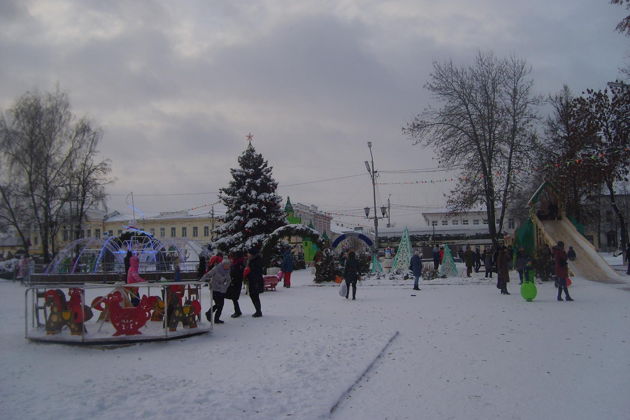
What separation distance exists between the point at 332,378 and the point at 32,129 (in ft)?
116

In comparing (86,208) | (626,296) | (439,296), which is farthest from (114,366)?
(86,208)

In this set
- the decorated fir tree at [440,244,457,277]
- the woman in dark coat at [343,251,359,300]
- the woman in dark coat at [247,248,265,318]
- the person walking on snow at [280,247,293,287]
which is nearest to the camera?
the woman in dark coat at [247,248,265,318]

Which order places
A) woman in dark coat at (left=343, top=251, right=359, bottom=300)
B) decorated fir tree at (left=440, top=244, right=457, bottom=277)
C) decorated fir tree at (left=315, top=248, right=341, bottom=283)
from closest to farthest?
woman in dark coat at (left=343, top=251, right=359, bottom=300)
decorated fir tree at (left=315, top=248, right=341, bottom=283)
decorated fir tree at (left=440, top=244, right=457, bottom=277)

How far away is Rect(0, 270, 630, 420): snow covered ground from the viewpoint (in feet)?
19.5

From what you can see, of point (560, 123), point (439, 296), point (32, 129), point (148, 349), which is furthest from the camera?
point (32, 129)

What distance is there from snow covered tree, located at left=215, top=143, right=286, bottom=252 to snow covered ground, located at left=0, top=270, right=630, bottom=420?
78.5 feet

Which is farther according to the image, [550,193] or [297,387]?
[550,193]

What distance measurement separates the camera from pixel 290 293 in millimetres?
20203

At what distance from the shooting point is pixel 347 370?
761cm

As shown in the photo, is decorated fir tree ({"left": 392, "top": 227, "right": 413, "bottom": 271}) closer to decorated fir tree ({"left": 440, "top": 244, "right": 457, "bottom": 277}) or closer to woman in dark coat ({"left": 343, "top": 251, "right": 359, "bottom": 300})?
decorated fir tree ({"left": 440, "top": 244, "right": 457, "bottom": 277})

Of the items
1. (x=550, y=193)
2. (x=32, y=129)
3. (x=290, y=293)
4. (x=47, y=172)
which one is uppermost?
Result: (x=32, y=129)

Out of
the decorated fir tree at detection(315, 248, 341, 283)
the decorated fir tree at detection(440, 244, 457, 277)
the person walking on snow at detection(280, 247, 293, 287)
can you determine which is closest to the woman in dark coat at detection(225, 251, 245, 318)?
the person walking on snow at detection(280, 247, 293, 287)

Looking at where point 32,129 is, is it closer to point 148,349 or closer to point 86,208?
point 86,208

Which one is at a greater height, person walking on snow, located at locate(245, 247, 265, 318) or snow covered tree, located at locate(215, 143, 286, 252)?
snow covered tree, located at locate(215, 143, 286, 252)
